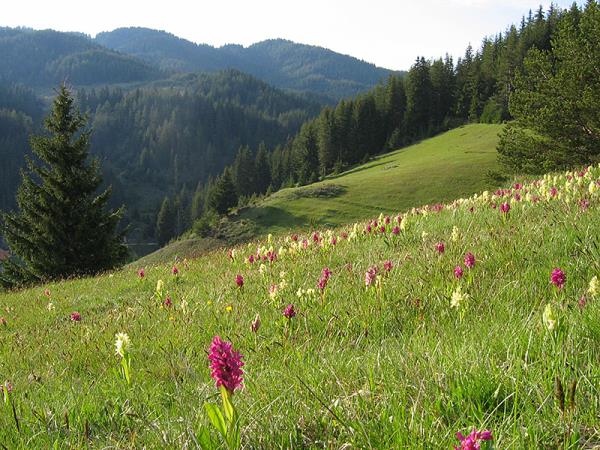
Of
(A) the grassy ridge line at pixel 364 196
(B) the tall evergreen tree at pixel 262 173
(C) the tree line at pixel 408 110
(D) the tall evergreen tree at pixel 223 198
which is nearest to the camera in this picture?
(A) the grassy ridge line at pixel 364 196

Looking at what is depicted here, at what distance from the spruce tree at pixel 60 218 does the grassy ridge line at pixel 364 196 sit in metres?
32.9

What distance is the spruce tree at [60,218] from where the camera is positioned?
88.4ft

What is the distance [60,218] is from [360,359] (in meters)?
29.0

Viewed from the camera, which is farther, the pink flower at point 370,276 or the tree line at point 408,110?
the tree line at point 408,110

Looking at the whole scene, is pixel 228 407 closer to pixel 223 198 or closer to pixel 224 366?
pixel 224 366

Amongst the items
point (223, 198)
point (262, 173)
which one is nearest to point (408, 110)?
point (262, 173)

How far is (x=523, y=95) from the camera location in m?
38.2

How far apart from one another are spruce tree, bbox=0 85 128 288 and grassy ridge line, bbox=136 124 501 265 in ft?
108

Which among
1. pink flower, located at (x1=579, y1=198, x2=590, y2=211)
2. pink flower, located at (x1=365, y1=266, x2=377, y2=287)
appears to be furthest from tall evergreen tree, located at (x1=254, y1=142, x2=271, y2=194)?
pink flower, located at (x1=365, y1=266, x2=377, y2=287)

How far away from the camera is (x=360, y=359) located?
2.59 metres

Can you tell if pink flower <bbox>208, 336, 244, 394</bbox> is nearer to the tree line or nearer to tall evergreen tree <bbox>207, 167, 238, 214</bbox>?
tall evergreen tree <bbox>207, 167, 238, 214</bbox>

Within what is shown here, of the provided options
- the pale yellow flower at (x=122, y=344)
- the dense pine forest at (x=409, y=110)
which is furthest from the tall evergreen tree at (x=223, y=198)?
the pale yellow flower at (x=122, y=344)

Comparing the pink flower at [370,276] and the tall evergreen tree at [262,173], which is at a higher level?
the tall evergreen tree at [262,173]

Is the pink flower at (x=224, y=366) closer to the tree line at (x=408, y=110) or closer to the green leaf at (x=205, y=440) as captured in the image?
the green leaf at (x=205, y=440)
